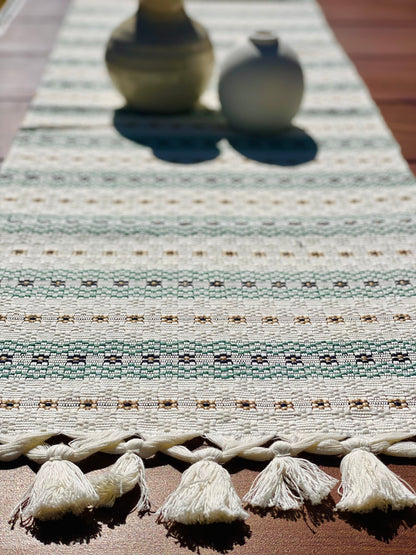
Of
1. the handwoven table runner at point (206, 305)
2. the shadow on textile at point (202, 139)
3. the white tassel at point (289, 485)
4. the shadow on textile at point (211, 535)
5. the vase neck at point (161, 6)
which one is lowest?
the shadow on textile at point (211, 535)

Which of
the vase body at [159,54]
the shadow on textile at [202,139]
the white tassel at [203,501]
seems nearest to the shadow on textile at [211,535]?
the white tassel at [203,501]

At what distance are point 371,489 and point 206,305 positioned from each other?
221mm

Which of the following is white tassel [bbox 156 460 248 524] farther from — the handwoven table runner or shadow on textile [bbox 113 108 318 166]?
shadow on textile [bbox 113 108 318 166]

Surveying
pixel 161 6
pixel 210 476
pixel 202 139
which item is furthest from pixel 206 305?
pixel 161 6

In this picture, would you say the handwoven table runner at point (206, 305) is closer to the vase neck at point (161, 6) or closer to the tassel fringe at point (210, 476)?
the tassel fringe at point (210, 476)

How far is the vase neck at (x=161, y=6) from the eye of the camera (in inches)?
35.2

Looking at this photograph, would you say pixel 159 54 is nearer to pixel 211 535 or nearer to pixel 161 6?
pixel 161 6

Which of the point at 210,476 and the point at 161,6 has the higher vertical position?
the point at 161,6

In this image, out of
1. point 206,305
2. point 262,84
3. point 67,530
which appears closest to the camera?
point 67,530

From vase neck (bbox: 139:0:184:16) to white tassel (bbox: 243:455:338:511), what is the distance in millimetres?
656

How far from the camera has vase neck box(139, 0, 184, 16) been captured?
89 centimetres

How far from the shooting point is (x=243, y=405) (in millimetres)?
476

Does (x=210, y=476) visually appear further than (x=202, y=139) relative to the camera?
No

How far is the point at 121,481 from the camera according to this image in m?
0.41
